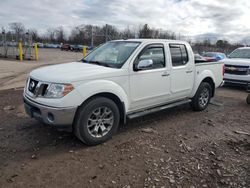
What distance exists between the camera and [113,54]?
457cm

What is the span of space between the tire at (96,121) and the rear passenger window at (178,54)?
1.95 metres

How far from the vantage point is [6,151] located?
3.62 m

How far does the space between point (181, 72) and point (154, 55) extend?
35.8 inches

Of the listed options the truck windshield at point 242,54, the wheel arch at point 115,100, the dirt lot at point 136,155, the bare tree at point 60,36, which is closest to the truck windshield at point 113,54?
the wheel arch at point 115,100

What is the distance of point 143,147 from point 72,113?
1357 millimetres

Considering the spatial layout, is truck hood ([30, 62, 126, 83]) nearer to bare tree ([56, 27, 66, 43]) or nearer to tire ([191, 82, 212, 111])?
tire ([191, 82, 212, 111])

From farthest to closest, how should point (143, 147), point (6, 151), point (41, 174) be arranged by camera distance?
1. point (143, 147)
2. point (6, 151)
3. point (41, 174)

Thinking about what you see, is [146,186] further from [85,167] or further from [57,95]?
[57,95]

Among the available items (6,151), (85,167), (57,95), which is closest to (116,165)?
(85,167)

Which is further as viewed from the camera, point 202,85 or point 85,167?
point 202,85

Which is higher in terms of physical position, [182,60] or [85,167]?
[182,60]

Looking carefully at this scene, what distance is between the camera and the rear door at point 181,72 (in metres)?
5.05

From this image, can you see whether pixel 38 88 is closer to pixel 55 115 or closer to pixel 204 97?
pixel 55 115

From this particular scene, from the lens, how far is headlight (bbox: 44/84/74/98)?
A: 3416 mm
